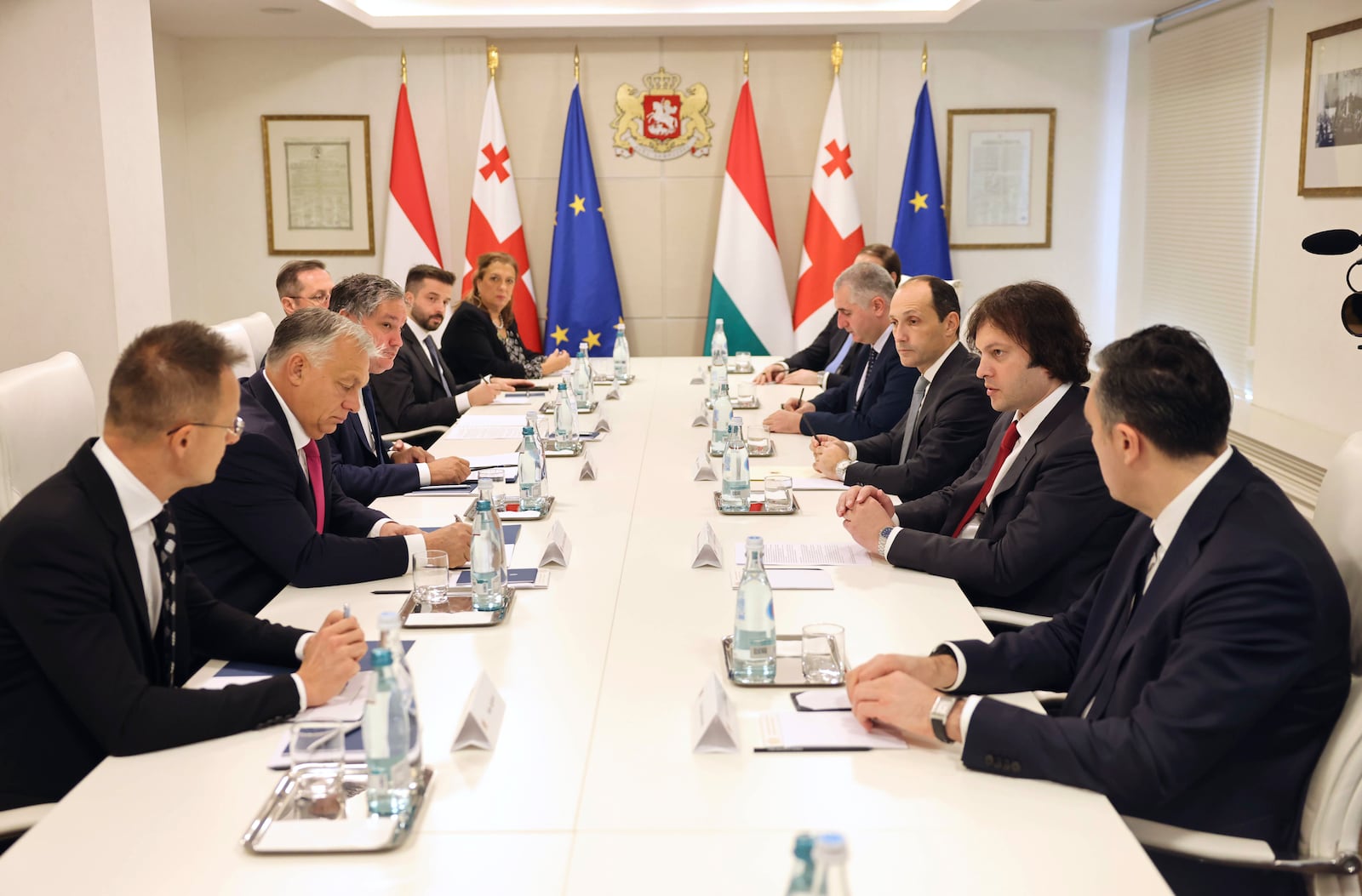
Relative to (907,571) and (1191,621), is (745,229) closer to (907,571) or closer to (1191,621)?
(907,571)

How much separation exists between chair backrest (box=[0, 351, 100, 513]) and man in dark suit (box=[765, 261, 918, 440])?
7.93ft

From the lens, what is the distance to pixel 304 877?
1.55 meters

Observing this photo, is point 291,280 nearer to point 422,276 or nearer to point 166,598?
point 422,276

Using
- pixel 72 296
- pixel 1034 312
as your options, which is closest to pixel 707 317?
pixel 72 296

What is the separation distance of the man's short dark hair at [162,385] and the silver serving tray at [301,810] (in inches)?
24.3

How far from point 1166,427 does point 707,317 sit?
6392 millimetres

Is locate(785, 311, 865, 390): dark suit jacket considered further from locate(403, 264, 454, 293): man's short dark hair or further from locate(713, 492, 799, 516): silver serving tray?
locate(713, 492, 799, 516): silver serving tray

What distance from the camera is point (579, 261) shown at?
8000 millimetres

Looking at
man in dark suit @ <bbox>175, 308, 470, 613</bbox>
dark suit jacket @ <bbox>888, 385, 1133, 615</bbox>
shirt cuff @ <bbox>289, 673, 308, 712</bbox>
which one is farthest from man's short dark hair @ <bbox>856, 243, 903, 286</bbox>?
shirt cuff @ <bbox>289, 673, 308, 712</bbox>

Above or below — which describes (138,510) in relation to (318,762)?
above

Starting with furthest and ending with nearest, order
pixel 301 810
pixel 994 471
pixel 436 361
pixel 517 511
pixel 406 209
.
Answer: pixel 406 209, pixel 436 361, pixel 517 511, pixel 994 471, pixel 301 810

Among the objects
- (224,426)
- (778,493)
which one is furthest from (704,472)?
(224,426)

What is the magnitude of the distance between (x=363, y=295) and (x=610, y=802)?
3046mm

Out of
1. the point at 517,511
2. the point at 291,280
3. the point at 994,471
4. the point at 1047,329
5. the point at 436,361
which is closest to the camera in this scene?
the point at 1047,329
